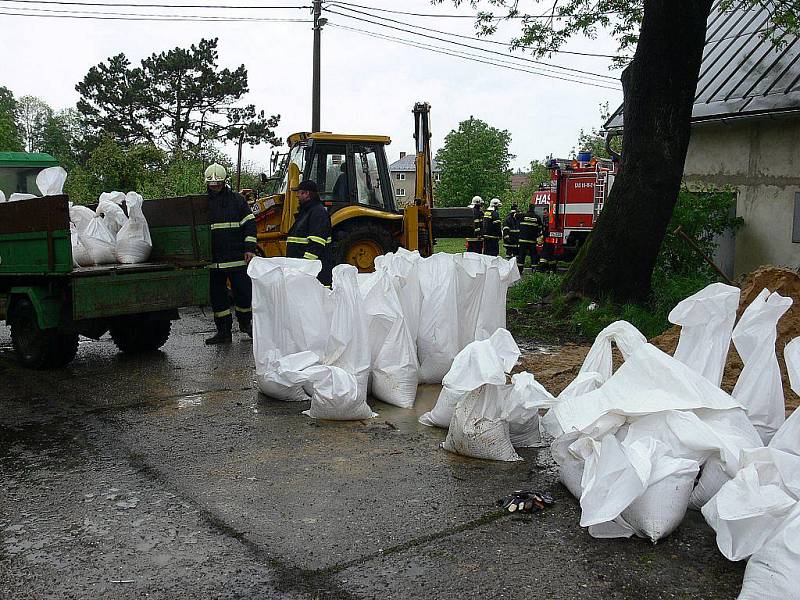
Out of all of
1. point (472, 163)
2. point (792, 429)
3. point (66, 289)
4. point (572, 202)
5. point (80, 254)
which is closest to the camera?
point (792, 429)

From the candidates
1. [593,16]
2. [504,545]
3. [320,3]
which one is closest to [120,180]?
[320,3]

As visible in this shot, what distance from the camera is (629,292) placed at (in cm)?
923

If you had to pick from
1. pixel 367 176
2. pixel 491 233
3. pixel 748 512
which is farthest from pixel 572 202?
pixel 748 512

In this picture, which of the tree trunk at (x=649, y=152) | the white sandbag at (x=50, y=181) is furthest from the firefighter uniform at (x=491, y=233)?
the white sandbag at (x=50, y=181)

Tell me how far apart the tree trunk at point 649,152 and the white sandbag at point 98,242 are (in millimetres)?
4950

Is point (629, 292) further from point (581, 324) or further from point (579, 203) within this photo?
point (579, 203)

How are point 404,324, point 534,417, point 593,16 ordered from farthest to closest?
point 593,16, point 404,324, point 534,417

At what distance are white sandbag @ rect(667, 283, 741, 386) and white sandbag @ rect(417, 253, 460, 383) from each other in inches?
84.2

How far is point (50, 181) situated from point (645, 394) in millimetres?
5920

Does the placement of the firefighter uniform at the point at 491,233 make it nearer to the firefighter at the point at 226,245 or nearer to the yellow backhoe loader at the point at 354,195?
the yellow backhoe loader at the point at 354,195

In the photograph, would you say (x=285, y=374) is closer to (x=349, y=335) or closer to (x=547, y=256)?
(x=349, y=335)

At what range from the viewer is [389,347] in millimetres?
5770

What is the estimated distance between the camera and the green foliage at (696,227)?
10266 millimetres

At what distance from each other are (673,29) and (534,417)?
5534 mm
